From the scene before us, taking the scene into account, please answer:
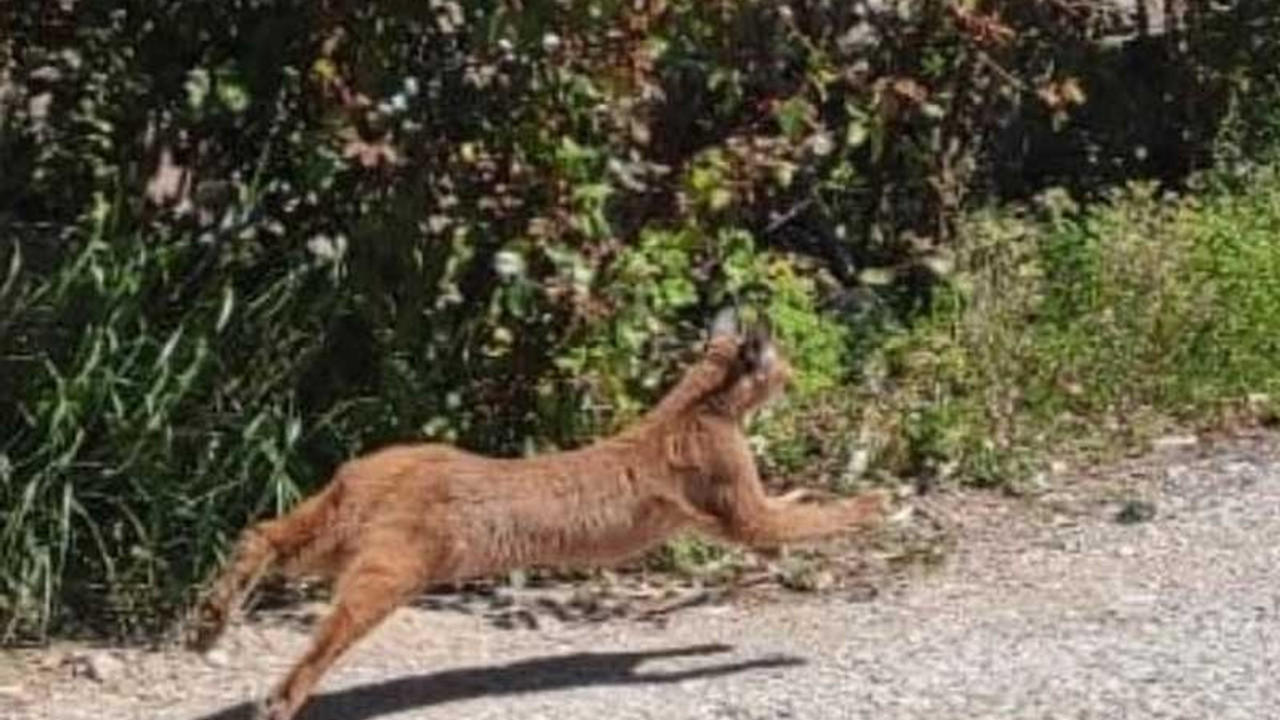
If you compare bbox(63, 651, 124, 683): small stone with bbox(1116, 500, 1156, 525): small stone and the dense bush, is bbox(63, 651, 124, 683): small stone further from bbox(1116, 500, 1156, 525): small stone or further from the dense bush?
bbox(1116, 500, 1156, 525): small stone

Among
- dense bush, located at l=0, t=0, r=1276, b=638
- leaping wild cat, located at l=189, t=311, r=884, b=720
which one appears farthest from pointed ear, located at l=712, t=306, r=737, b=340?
dense bush, located at l=0, t=0, r=1276, b=638

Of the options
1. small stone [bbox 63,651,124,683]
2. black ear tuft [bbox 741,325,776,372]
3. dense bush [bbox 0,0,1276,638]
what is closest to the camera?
small stone [bbox 63,651,124,683]

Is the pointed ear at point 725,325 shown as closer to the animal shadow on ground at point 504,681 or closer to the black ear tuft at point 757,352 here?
the black ear tuft at point 757,352

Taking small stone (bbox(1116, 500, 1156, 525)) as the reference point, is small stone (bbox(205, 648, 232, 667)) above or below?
below

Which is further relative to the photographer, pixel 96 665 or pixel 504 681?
pixel 96 665

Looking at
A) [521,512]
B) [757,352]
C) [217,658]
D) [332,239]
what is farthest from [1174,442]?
[217,658]

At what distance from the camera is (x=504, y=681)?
7.59 m

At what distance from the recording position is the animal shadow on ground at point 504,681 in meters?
7.43

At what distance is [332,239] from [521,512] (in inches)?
55.5

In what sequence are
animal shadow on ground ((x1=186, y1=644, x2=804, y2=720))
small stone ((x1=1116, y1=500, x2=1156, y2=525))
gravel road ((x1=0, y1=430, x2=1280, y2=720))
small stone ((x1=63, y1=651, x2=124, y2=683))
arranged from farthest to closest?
small stone ((x1=1116, y1=500, x2=1156, y2=525)), small stone ((x1=63, y1=651, x2=124, y2=683)), animal shadow on ground ((x1=186, y1=644, x2=804, y2=720)), gravel road ((x1=0, y1=430, x2=1280, y2=720))

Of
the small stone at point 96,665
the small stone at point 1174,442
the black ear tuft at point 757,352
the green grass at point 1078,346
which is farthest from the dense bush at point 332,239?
the small stone at point 1174,442

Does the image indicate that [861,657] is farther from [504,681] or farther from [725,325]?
[725,325]

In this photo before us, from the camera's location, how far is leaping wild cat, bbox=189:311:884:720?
7332 mm

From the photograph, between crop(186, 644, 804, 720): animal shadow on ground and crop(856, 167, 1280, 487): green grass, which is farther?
crop(856, 167, 1280, 487): green grass
